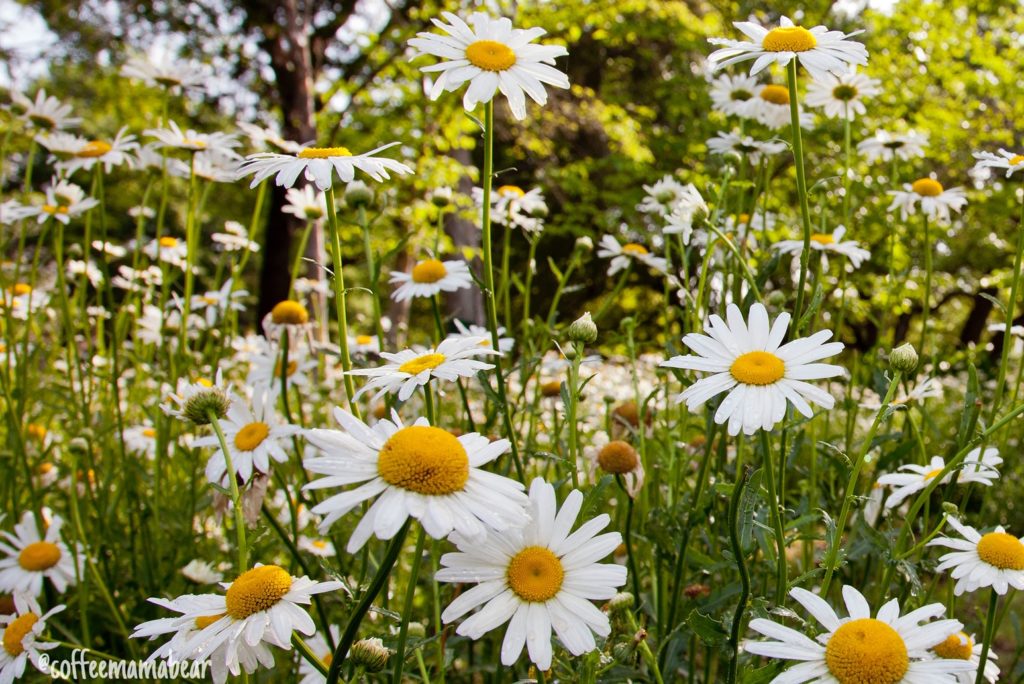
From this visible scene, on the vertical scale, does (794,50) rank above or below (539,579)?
above

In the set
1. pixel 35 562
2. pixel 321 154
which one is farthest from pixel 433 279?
pixel 35 562

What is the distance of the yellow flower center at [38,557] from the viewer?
169cm

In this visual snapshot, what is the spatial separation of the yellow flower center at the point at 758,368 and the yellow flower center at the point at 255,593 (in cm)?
60

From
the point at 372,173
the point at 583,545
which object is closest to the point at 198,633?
the point at 583,545

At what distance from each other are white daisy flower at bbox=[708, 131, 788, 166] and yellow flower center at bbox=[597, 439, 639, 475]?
82 centimetres

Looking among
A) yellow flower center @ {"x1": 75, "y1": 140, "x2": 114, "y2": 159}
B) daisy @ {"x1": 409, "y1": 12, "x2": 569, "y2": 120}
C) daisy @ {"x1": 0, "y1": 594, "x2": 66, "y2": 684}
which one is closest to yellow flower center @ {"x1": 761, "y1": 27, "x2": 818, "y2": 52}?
daisy @ {"x1": 409, "y1": 12, "x2": 569, "y2": 120}

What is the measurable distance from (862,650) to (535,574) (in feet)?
1.19

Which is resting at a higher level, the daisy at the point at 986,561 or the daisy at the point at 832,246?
the daisy at the point at 832,246

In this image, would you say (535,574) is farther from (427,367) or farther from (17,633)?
(17,633)

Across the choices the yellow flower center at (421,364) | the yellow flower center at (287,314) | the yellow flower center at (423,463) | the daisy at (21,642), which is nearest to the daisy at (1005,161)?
the yellow flower center at (421,364)

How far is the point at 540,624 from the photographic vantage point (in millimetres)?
875

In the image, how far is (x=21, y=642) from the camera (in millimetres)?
1240

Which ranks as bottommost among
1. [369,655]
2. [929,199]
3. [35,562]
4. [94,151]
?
[35,562]

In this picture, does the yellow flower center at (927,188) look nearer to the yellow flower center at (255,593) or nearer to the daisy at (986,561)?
the daisy at (986,561)
